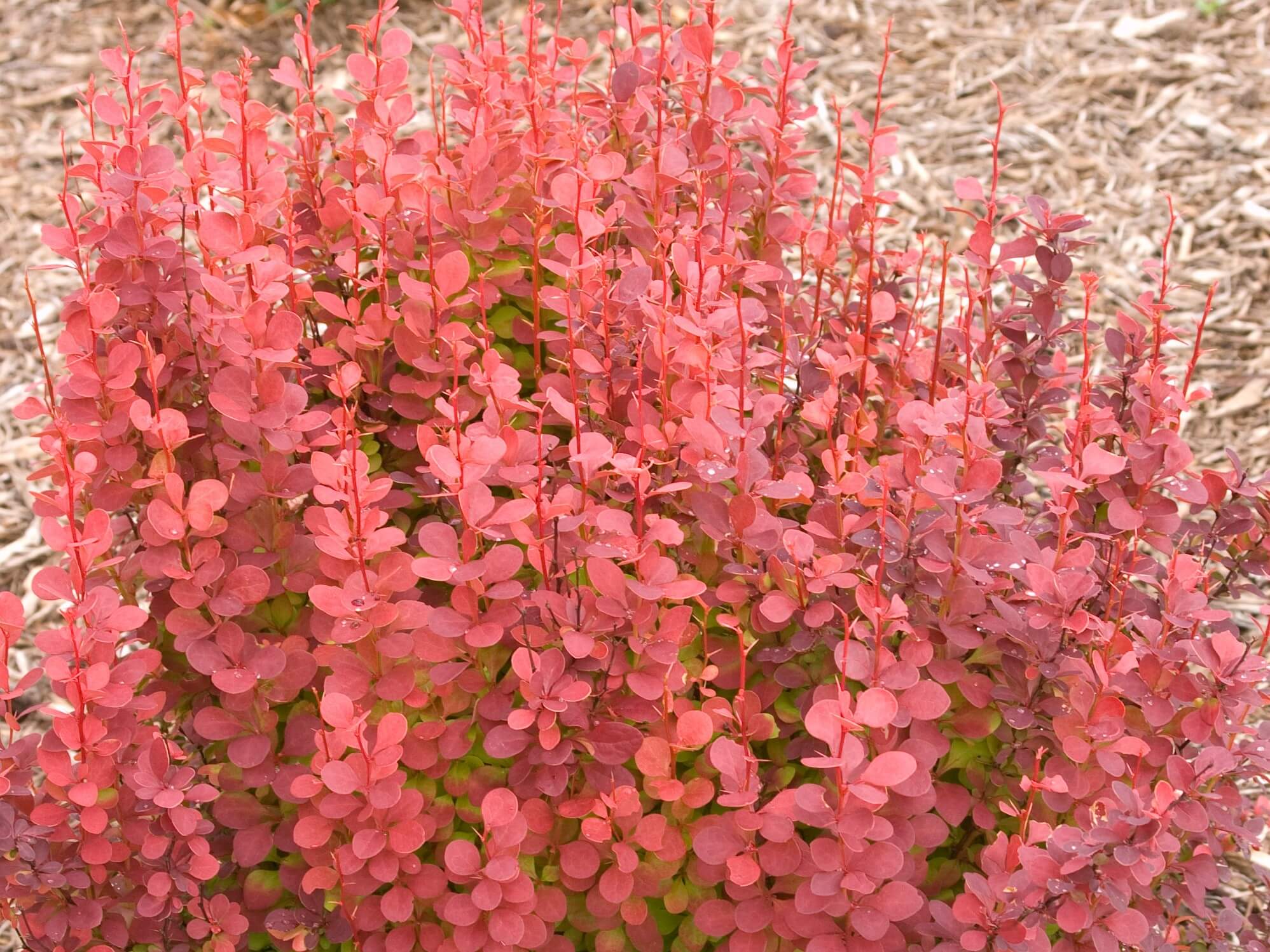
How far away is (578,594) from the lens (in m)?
1.71

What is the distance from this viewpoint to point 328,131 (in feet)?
7.30

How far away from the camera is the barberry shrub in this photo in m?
1.70

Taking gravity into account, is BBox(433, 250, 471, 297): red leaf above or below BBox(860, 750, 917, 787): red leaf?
above

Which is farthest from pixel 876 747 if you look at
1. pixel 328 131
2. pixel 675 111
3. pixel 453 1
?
pixel 453 1

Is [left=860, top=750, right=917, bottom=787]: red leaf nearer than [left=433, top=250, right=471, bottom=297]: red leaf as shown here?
Yes

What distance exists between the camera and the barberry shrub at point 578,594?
5.57 ft

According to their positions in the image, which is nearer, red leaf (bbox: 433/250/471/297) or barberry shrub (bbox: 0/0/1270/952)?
barberry shrub (bbox: 0/0/1270/952)

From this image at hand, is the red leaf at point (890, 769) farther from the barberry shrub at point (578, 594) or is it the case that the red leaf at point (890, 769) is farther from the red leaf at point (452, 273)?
the red leaf at point (452, 273)

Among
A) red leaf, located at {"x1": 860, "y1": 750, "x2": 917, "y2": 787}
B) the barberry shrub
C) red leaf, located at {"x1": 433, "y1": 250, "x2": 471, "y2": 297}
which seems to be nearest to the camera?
red leaf, located at {"x1": 860, "y1": 750, "x2": 917, "y2": 787}

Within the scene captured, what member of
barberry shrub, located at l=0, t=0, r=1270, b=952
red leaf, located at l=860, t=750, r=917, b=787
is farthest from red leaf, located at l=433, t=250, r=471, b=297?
red leaf, located at l=860, t=750, r=917, b=787

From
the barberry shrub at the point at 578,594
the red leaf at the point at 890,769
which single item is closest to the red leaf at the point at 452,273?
the barberry shrub at the point at 578,594

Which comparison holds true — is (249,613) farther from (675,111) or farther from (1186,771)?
(1186,771)

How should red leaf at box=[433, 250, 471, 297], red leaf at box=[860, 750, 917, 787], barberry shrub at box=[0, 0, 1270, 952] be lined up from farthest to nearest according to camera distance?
1. red leaf at box=[433, 250, 471, 297]
2. barberry shrub at box=[0, 0, 1270, 952]
3. red leaf at box=[860, 750, 917, 787]

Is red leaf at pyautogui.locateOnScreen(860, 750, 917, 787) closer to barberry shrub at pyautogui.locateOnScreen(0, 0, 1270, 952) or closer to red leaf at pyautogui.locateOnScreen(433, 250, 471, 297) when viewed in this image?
barberry shrub at pyautogui.locateOnScreen(0, 0, 1270, 952)
